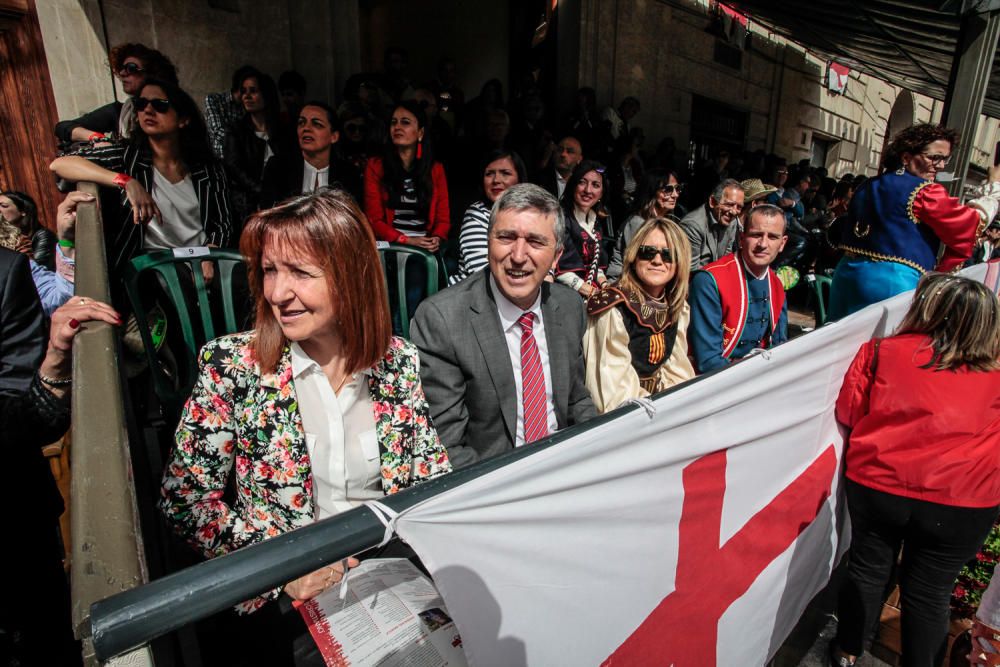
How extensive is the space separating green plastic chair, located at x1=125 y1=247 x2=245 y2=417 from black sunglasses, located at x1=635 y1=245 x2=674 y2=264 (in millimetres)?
2158

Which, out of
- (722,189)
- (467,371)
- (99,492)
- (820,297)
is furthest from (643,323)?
(820,297)

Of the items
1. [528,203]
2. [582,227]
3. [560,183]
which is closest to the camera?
[528,203]

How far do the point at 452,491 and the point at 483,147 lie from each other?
5.20 metres

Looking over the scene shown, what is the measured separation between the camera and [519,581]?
104cm

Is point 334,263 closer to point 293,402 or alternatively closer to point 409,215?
point 293,402

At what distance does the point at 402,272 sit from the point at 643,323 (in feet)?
4.96

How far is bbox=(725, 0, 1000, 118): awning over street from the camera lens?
6.29 m

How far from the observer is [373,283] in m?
1.62

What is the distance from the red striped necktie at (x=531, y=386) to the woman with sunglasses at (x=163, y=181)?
5.45 ft

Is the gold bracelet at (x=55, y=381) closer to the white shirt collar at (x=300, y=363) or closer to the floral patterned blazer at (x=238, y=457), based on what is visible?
the floral patterned blazer at (x=238, y=457)

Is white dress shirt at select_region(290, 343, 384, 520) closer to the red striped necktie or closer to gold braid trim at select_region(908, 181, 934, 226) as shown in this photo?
the red striped necktie

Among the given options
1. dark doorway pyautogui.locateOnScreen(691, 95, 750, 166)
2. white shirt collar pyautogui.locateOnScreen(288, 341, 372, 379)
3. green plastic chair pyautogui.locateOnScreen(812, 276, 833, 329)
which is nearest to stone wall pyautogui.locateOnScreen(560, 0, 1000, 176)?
dark doorway pyautogui.locateOnScreen(691, 95, 750, 166)

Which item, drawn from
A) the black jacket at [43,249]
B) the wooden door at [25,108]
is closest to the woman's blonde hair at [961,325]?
the black jacket at [43,249]

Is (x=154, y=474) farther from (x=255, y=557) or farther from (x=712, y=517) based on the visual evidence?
(x=712, y=517)
